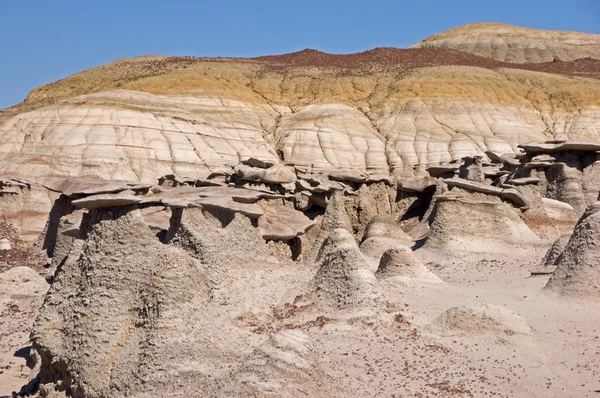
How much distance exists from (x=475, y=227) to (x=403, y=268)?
23.1ft

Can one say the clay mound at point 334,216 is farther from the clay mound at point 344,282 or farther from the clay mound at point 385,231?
the clay mound at point 344,282

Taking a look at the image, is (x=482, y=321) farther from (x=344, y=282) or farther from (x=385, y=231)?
(x=385, y=231)

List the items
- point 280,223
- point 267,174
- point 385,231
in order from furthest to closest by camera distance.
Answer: point 267,174 → point 385,231 → point 280,223

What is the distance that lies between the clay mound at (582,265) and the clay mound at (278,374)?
6.75m

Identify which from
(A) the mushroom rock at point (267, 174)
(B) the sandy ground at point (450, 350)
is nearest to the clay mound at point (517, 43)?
(A) the mushroom rock at point (267, 174)

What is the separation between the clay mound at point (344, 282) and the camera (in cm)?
1568

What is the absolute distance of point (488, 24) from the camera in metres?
122

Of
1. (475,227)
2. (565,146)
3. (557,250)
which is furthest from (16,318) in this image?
(565,146)

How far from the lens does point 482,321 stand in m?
14.7

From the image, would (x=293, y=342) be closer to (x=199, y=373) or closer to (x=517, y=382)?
(x=199, y=373)

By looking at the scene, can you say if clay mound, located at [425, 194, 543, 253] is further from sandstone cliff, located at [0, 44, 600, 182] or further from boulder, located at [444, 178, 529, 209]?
sandstone cliff, located at [0, 44, 600, 182]

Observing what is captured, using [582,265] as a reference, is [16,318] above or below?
below

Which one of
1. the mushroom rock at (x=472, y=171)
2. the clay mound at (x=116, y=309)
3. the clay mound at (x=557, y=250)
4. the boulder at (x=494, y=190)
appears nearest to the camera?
the clay mound at (x=116, y=309)

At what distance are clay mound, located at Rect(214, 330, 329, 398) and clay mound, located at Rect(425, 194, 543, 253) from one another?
1215cm
